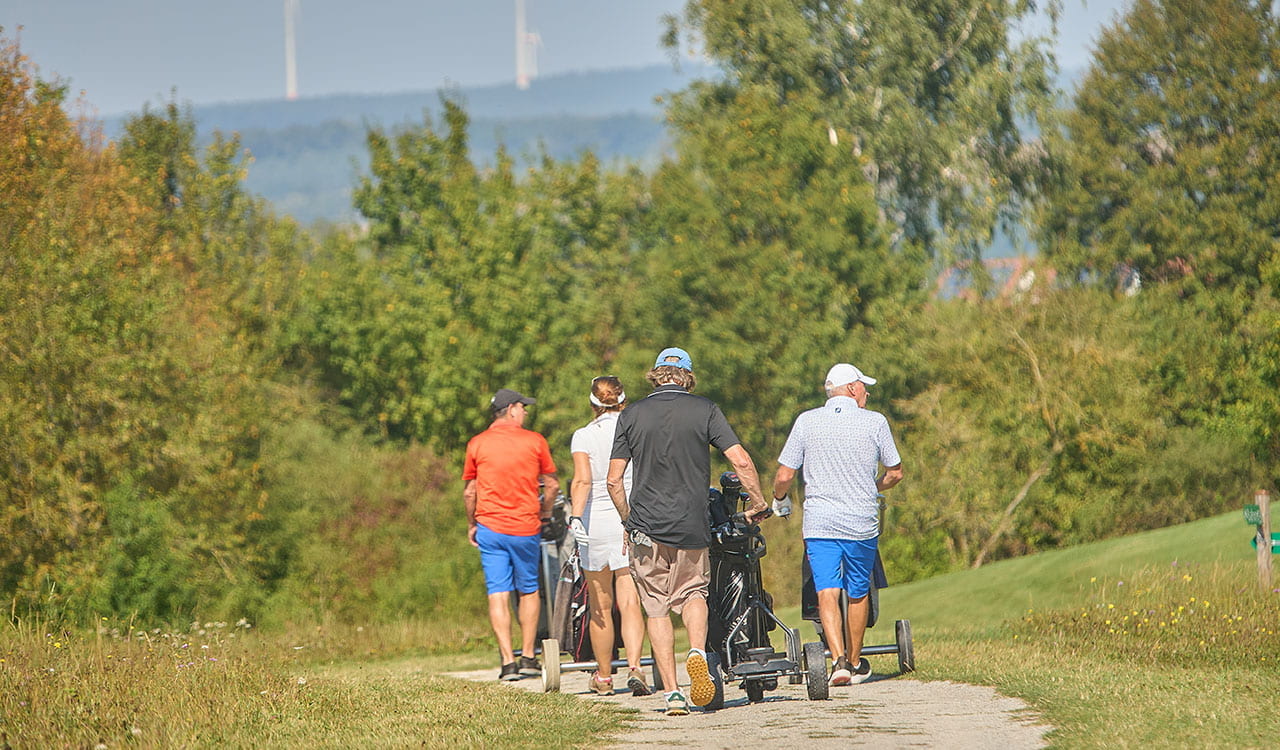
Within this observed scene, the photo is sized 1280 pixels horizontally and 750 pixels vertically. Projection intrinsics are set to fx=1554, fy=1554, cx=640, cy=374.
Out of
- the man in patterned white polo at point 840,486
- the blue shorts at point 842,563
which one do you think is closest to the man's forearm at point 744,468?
the man in patterned white polo at point 840,486

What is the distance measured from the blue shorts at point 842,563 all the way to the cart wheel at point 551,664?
1788 millimetres

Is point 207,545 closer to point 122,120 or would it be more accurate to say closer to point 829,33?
point 829,33

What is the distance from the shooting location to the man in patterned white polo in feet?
31.8

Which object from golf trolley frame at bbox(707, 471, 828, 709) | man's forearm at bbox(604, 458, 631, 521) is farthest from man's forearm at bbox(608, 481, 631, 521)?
golf trolley frame at bbox(707, 471, 828, 709)

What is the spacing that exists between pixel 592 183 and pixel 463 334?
26.4 feet

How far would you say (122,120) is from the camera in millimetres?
50219

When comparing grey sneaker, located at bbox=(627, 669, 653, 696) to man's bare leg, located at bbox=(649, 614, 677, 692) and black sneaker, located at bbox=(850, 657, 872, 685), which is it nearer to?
man's bare leg, located at bbox=(649, 614, 677, 692)

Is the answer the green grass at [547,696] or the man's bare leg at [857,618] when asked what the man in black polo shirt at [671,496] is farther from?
the man's bare leg at [857,618]

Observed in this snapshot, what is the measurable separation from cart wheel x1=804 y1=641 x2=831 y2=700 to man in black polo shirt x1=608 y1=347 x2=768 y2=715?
0.66 meters

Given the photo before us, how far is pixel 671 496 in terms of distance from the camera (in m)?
8.83

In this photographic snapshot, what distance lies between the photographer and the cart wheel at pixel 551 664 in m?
10.3

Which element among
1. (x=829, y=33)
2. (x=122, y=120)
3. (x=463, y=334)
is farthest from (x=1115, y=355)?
(x=122, y=120)

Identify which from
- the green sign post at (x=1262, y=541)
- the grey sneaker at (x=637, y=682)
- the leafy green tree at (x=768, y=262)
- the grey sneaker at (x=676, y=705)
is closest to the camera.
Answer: the grey sneaker at (x=676, y=705)

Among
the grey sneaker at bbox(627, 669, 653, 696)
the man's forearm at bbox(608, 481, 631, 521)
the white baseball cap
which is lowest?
the grey sneaker at bbox(627, 669, 653, 696)
